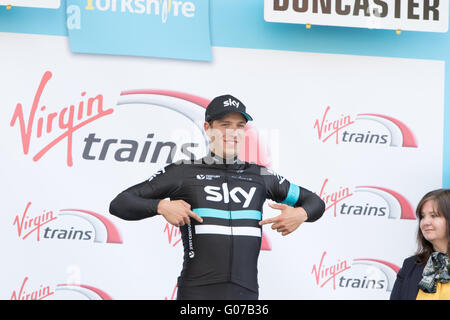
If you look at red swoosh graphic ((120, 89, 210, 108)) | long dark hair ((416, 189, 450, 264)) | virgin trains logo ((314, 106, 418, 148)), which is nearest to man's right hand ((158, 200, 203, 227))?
long dark hair ((416, 189, 450, 264))

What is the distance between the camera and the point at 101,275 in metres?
3.85

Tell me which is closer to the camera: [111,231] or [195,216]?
[195,216]

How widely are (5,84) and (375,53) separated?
2.28 meters

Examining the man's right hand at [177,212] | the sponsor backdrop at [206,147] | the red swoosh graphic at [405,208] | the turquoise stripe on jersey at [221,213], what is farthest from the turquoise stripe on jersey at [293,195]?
the red swoosh graphic at [405,208]

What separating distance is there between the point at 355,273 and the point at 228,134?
1641 mm

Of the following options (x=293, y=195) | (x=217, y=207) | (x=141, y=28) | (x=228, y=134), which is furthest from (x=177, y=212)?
(x=141, y=28)

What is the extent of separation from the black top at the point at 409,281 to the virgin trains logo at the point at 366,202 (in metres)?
1.04

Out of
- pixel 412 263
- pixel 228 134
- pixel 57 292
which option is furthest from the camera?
pixel 57 292

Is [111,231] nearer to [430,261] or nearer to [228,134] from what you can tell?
[228,134]

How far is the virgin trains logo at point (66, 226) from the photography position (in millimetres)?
3785

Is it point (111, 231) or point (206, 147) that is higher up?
point (206, 147)

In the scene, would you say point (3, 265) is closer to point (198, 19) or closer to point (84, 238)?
point (84, 238)

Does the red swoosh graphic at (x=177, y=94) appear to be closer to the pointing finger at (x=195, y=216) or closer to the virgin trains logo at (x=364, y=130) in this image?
the virgin trains logo at (x=364, y=130)

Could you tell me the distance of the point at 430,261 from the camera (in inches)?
119
